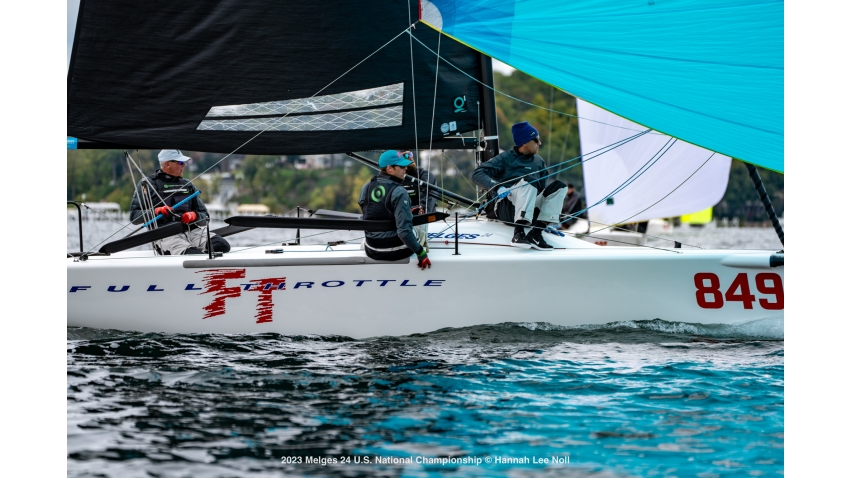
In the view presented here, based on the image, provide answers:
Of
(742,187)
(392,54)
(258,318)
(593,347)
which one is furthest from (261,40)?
(742,187)

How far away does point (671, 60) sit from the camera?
14.9ft

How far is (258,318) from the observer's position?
5176mm

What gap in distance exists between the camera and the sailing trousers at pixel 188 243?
5660 millimetres

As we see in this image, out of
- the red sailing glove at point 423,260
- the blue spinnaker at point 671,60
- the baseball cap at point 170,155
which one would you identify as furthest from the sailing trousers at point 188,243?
the blue spinnaker at point 671,60

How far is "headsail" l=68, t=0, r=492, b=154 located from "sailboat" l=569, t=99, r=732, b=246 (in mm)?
3529

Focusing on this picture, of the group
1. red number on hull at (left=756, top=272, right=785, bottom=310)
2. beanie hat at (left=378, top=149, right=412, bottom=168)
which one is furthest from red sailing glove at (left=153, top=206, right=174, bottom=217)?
red number on hull at (left=756, top=272, right=785, bottom=310)

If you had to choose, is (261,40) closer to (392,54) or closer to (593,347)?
(392,54)

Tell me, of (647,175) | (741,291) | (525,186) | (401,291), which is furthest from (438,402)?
(647,175)

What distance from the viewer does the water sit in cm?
308

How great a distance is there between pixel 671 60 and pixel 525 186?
145 cm

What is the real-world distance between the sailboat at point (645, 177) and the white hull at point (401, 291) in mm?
3603

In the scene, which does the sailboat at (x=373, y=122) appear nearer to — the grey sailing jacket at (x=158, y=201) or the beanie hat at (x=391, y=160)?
the grey sailing jacket at (x=158, y=201)

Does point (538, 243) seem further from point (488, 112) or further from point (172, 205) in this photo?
point (172, 205)

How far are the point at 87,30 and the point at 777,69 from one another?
435cm
